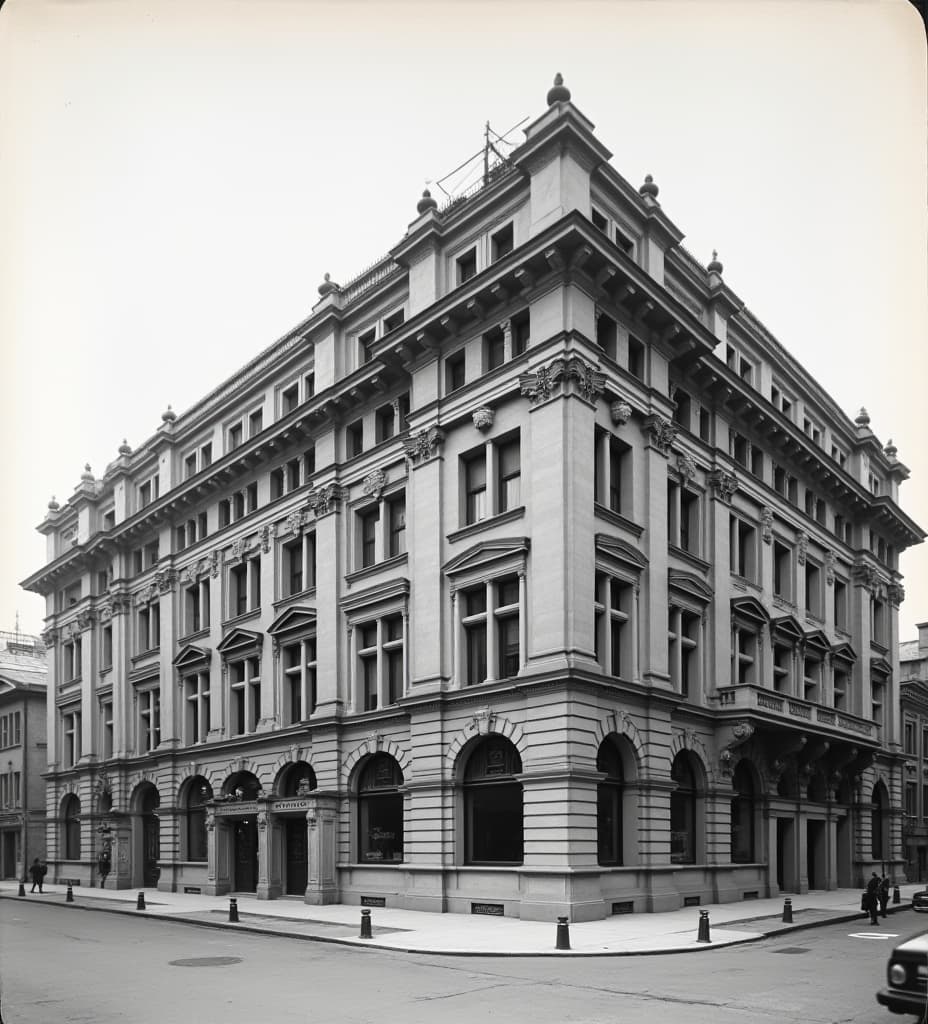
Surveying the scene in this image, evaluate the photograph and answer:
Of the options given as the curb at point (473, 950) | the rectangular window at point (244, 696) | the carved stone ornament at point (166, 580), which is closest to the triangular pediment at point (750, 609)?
the curb at point (473, 950)

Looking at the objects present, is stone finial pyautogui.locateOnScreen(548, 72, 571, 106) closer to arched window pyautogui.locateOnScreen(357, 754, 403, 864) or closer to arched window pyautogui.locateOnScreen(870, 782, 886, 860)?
arched window pyautogui.locateOnScreen(357, 754, 403, 864)

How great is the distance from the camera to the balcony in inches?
1432

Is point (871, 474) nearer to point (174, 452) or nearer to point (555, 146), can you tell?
point (555, 146)

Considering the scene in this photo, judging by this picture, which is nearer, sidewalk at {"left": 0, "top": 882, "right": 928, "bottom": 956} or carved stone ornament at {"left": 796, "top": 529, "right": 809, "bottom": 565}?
sidewalk at {"left": 0, "top": 882, "right": 928, "bottom": 956}

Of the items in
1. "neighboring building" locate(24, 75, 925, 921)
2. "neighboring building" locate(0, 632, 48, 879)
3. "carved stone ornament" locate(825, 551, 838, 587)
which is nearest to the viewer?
"neighboring building" locate(24, 75, 925, 921)

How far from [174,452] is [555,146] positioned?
27.5 metres

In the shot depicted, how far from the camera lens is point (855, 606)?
172 feet

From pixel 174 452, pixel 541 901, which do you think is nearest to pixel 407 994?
pixel 541 901

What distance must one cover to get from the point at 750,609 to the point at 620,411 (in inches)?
475

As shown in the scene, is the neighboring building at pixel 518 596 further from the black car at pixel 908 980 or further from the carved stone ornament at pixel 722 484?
the black car at pixel 908 980

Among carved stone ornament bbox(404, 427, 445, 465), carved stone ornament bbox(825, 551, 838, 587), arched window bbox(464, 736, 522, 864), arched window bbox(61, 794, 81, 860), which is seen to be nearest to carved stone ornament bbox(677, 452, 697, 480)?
carved stone ornament bbox(404, 427, 445, 465)

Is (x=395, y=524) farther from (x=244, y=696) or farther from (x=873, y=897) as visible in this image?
(x=873, y=897)

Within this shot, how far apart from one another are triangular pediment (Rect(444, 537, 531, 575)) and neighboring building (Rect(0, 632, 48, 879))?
144ft

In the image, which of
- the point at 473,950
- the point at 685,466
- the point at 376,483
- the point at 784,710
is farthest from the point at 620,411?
the point at 473,950
